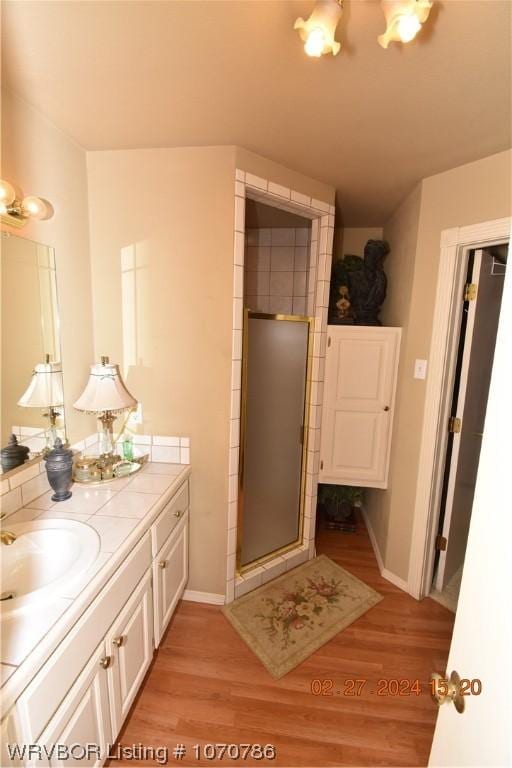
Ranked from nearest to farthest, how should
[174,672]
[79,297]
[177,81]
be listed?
1. [177,81]
2. [174,672]
3. [79,297]

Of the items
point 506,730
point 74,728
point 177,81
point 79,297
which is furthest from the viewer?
point 79,297

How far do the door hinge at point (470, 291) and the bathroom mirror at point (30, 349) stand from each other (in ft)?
6.76

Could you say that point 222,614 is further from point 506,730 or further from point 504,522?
point 504,522

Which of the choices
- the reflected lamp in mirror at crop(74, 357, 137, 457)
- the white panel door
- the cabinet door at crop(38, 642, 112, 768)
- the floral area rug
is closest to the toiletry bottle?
the reflected lamp in mirror at crop(74, 357, 137, 457)

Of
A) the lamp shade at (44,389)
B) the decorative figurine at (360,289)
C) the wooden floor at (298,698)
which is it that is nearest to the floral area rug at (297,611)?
the wooden floor at (298,698)

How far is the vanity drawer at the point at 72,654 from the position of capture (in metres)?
0.75

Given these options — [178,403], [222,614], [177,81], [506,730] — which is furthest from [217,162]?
[222,614]

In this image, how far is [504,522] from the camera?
0.53 meters

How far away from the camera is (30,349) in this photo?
4.51ft

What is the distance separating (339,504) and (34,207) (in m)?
2.65

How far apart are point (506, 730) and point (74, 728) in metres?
1.04

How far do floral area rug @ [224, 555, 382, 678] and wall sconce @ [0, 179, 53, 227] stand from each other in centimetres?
211

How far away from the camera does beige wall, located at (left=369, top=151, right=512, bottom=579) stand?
1.64 metres

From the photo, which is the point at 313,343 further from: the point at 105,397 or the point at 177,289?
the point at 105,397
